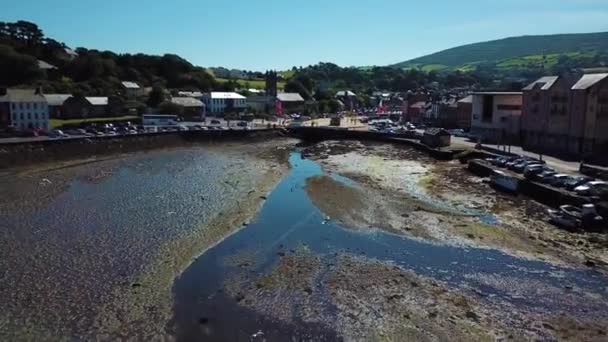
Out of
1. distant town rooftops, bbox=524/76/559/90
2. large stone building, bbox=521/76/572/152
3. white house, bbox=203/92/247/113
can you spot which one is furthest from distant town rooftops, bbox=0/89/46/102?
distant town rooftops, bbox=524/76/559/90

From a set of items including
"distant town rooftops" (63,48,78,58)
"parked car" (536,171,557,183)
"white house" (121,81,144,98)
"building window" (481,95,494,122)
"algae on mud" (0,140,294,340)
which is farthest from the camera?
"distant town rooftops" (63,48,78,58)

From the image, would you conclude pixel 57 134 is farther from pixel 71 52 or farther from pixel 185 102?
pixel 71 52

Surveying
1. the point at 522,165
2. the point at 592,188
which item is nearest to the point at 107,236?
the point at 592,188

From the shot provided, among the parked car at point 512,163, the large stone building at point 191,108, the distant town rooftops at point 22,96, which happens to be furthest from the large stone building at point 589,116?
the distant town rooftops at point 22,96

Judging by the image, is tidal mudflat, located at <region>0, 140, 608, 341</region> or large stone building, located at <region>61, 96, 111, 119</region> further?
large stone building, located at <region>61, 96, 111, 119</region>

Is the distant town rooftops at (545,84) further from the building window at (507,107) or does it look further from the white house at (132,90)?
the white house at (132,90)

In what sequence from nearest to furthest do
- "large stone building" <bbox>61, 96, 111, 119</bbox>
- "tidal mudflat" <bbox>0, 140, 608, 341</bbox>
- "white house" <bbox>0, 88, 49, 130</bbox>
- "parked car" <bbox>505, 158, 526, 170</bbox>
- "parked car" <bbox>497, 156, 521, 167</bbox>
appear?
"tidal mudflat" <bbox>0, 140, 608, 341</bbox>
"parked car" <bbox>505, 158, 526, 170</bbox>
"parked car" <bbox>497, 156, 521, 167</bbox>
"white house" <bbox>0, 88, 49, 130</bbox>
"large stone building" <bbox>61, 96, 111, 119</bbox>

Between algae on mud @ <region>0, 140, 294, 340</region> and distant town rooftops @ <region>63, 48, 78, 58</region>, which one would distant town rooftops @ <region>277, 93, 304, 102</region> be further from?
algae on mud @ <region>0, 140, 294, 340</region>
